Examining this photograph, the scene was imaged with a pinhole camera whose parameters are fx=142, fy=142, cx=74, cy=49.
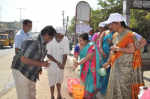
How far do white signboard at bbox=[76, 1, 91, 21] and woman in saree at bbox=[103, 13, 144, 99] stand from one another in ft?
15.6

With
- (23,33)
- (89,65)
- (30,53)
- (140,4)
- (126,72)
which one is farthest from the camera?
(140,4)

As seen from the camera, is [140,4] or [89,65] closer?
[89,65]

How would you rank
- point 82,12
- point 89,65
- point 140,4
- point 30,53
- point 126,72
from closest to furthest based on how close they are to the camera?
point 30,53 < point 126,72 < point 89,65 < point 140,4 < point 82,12

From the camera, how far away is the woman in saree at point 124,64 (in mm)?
2392

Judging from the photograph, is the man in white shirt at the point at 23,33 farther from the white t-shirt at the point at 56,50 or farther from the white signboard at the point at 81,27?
the white signboard at the point at 81,27

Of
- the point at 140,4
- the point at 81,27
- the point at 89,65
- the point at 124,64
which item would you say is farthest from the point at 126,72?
the point at 81,27

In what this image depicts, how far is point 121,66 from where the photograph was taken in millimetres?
2500

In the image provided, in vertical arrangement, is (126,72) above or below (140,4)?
below

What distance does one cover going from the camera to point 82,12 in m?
7.14

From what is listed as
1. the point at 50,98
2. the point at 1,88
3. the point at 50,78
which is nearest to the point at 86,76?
the point at 50,78

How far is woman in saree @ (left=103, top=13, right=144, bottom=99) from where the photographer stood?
7.85 ft

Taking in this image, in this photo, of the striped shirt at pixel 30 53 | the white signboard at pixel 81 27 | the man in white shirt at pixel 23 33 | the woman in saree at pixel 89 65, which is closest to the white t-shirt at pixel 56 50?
the woman in saree at pixel 89 65

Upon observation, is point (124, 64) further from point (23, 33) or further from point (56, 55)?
point (23, 33)

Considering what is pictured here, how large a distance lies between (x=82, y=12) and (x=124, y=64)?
5158 millimetres
